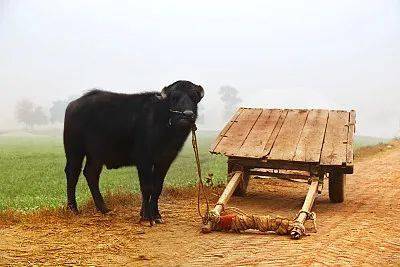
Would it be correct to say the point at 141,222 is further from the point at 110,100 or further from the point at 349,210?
the point at 349,210

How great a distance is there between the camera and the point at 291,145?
9.25 metres

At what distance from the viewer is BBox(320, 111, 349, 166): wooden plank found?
866 cm

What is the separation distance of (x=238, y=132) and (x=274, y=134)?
29.2 inches

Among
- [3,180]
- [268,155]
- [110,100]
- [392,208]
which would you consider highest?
[110,100]

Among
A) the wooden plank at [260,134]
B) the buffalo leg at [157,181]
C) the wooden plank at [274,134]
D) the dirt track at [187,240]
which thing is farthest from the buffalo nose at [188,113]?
the wooden plank at [274,134]

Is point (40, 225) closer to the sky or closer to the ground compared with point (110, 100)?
closer to the ground

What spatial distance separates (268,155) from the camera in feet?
29.6

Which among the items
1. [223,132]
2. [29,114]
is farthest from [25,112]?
[223,132]

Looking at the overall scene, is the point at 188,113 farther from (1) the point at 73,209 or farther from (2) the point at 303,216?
(1) the point at 73,209

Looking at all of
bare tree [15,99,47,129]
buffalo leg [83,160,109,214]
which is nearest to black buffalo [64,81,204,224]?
buffalo leg [83,160,109,214]

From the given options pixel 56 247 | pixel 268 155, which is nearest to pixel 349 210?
pixel 268 155

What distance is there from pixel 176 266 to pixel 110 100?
3.89 meters

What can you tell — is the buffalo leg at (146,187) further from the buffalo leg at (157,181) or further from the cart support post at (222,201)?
the cart support post at (222,201)

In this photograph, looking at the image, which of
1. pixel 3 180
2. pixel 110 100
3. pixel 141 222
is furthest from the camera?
pixel 3 180
